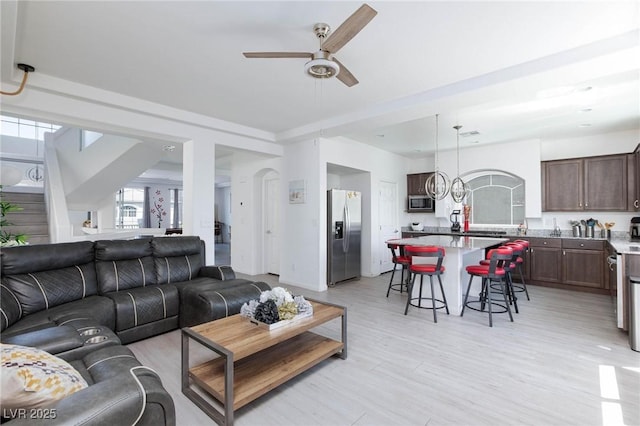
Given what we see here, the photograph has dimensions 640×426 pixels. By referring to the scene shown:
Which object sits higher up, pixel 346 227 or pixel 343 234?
pixel 346 227

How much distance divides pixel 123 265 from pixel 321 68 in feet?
9.60

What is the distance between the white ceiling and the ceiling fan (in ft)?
0.99

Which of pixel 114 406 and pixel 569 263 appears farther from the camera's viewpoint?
pixel 569 263

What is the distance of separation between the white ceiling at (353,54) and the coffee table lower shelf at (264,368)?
2.60m

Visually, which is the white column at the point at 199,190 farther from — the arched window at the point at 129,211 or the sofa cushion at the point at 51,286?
the arched window at the point at 129,211

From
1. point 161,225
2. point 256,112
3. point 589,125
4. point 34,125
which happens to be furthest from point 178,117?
point 161,225

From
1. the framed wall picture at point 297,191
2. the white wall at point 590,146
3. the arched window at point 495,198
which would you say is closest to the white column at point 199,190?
the framed wall picture at point 297,191

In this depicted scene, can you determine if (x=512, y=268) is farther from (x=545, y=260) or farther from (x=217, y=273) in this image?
(x=217, y=273)

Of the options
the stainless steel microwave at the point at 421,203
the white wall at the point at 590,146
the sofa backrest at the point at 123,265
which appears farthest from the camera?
the stainless steel microwave at the point at 421,203

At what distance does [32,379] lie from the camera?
1114mm

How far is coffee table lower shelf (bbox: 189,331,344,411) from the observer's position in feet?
6.61

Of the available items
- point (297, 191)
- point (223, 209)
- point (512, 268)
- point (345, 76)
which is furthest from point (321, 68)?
point (223, 209)

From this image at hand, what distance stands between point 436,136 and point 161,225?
1099 cm

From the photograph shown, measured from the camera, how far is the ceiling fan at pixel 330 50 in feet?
5.92
